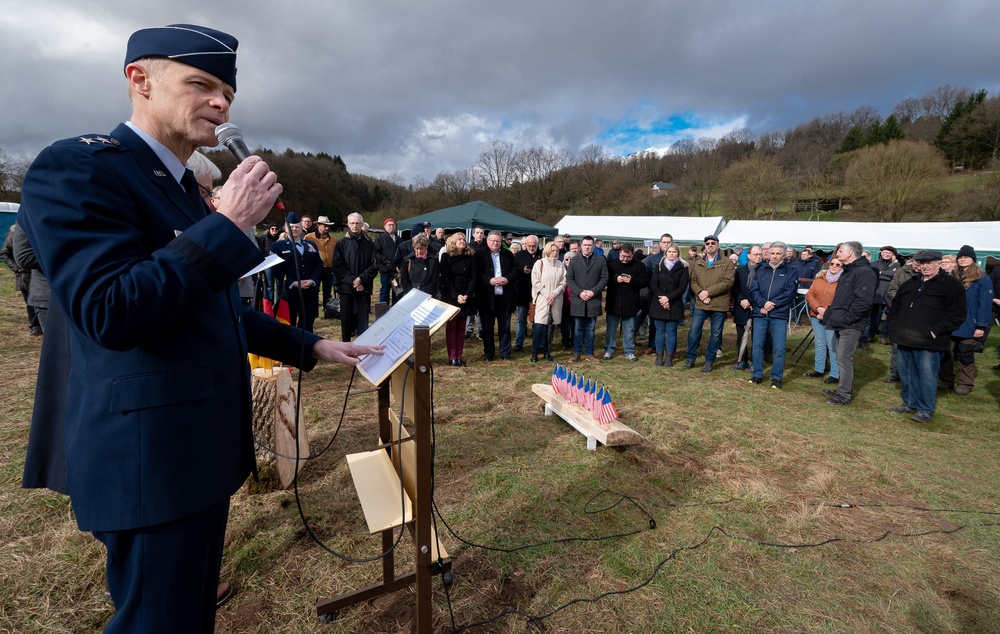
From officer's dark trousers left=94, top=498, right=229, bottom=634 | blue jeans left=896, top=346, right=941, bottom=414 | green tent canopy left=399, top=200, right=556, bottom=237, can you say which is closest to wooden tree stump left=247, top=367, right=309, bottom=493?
officer's dark trousers left=94, top=498, right=229, bottom=634

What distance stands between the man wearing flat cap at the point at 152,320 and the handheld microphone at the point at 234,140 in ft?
0.21

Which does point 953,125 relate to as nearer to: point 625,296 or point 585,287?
Answer: point 625,296

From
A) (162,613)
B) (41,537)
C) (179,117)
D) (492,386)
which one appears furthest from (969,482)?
(41,537)

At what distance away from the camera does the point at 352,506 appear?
10.8 feet

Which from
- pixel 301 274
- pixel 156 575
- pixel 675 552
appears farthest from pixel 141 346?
pixel 301 274

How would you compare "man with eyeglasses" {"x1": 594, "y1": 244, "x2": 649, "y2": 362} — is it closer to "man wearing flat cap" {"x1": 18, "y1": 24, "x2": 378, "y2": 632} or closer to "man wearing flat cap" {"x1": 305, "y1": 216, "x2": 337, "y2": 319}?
"man wearing flat cap" {"x1": 305, "y1": 216, "x2": 337, "y2": 319}

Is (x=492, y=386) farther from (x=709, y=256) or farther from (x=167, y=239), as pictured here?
(x=167, y=239)

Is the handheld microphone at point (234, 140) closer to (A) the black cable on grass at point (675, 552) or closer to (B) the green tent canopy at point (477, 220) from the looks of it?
(A) the black cable on grass at point (675, 552)

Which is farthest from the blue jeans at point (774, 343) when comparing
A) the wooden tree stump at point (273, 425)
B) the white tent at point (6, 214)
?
the white tent at point (6, 214)

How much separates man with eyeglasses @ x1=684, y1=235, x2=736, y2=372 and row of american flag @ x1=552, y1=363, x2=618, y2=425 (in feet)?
11.0

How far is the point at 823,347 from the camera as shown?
282 inches

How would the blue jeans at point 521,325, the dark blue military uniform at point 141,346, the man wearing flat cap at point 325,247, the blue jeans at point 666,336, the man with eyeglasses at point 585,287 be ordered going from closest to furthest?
the dark blue military uniform at point 141,346, the blue jeans at point 666,336, the man with eyeglasses at point 585,287, the blue jeans at point 521,325, the man wearing flat cap at point 325,247

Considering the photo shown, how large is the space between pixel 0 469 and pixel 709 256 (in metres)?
8.68

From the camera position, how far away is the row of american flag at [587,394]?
428 cm
